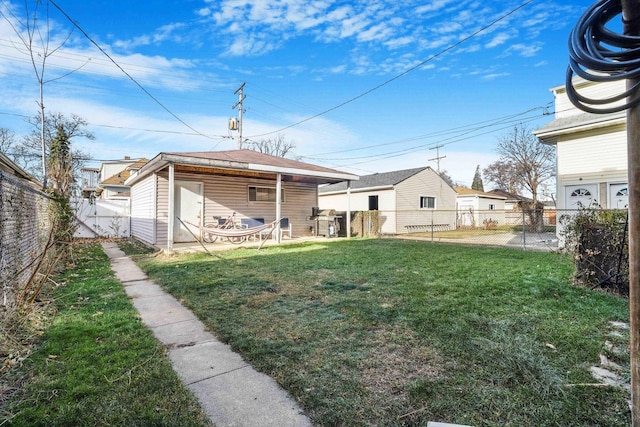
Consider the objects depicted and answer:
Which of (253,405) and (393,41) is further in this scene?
(393,41)

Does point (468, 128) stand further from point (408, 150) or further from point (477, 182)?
point (477, 182)

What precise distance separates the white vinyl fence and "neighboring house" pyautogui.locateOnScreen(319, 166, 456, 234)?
10568 millimetres

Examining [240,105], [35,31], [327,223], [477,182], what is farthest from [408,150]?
[477,182]

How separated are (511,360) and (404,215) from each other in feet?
49.2

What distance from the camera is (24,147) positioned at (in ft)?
71.4

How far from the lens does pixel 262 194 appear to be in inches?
453

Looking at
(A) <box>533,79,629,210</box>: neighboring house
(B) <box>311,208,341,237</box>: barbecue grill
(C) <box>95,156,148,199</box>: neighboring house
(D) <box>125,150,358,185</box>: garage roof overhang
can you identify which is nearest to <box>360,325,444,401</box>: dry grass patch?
(D) <box>125,150,358,185</box>: garage roof overhang

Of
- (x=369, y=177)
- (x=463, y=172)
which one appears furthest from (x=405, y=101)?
(x=463, y=172)

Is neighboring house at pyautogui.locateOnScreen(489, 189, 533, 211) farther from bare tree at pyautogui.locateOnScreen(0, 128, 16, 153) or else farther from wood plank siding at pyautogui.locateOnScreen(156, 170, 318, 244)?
bare tree at pyautogui.locateOnScreen(0, 128, 16, 153)

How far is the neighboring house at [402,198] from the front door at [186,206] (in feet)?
25.1

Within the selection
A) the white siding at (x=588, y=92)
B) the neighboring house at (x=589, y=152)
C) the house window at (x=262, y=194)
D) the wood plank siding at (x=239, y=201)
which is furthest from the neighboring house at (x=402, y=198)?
the white siding at (x=588, y=92)

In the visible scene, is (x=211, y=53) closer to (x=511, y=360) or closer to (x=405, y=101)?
(x=405, y=101)

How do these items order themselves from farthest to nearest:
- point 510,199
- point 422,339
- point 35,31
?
1. point 510,199
2. point 35,31
3. point 422,339

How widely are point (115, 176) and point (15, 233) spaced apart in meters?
25.1
